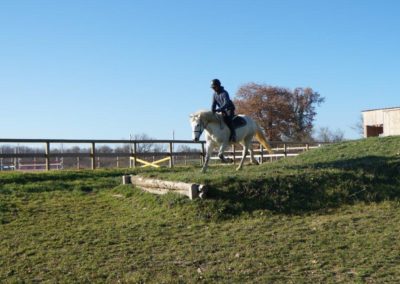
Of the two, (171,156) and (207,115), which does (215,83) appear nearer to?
(207,115)

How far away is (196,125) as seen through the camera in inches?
520

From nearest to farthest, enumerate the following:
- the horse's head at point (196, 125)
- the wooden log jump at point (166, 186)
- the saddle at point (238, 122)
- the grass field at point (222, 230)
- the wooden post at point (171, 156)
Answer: the grass field at point (222, 230), the wooden log jump at point (166, 186), the horse's head at point (196, 125), the saddle at point (238, 122), the wooden post at point (171, 156)

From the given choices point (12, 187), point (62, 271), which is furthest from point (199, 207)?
point (12, 187)

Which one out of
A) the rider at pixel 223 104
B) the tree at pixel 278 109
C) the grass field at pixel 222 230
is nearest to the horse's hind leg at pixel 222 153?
the rider at pixel 223 104

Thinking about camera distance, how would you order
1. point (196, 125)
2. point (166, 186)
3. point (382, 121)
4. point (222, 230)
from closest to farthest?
1. point (222, 230)
2. point (166, 186)
3. point (196, 125)
4. point (382, 121)

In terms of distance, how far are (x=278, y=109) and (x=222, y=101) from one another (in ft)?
149

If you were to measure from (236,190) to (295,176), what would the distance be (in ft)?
5.65

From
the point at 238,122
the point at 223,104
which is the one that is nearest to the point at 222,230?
the point at 223,104

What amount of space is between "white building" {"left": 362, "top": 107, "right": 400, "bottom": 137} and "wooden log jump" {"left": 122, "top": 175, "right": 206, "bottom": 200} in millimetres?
28162

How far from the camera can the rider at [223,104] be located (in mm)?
13906

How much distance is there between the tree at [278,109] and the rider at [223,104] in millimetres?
43220

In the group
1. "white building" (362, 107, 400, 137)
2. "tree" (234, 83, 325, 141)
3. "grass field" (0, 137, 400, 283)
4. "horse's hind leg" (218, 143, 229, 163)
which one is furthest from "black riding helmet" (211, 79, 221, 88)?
"tree" (234, 83, 325, 141)

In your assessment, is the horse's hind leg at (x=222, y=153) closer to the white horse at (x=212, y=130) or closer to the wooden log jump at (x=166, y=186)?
the white horse at (x=212, y=130)

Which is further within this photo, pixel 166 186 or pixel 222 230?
pixel 166 186
